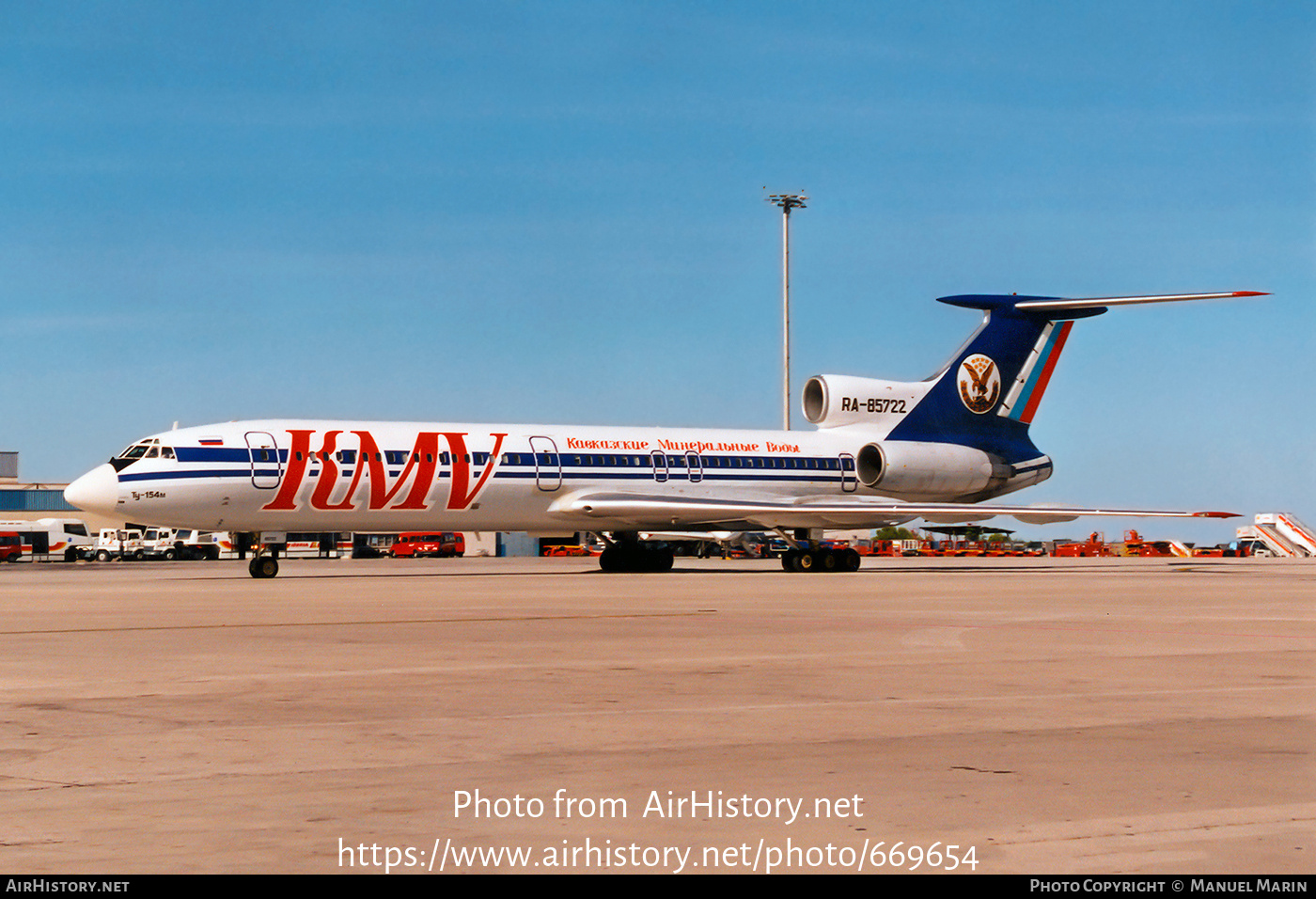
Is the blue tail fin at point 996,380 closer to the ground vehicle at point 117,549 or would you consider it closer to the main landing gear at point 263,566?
the main landing gear at point 263,566

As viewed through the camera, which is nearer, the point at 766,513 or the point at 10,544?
the point at 766,513

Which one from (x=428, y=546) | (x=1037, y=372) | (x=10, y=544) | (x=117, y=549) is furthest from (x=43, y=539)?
(x=1037, y=372)

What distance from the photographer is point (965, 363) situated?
46.4m

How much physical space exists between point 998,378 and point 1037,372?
1.47 meters

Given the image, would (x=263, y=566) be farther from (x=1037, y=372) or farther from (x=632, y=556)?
(x=1037, y=372)

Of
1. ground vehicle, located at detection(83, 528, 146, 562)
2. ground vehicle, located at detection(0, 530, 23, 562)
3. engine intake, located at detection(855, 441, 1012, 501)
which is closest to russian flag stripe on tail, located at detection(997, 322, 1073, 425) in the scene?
engine intake, located at detection(855, 441, 1012, 501)

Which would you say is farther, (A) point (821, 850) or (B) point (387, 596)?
(B) point (387, 596)

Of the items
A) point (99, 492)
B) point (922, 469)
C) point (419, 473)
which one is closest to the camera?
point (99, 492)

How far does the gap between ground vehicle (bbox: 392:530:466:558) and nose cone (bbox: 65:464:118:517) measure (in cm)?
4163

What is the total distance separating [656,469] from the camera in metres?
41.6

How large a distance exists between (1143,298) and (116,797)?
4066 cm
